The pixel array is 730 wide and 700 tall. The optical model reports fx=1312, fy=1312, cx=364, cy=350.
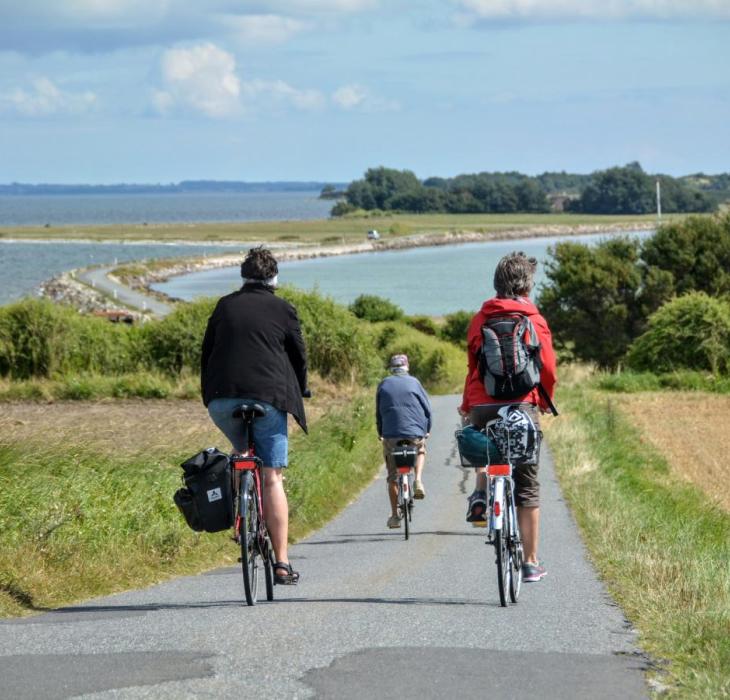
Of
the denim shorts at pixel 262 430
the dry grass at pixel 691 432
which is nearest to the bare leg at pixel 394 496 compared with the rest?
the denim shorts at pixel 262 430

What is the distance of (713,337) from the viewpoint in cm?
4697

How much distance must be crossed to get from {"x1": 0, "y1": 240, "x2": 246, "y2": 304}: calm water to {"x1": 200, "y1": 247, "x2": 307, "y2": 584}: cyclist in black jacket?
9367cm

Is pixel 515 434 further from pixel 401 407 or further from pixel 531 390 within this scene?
pixel 401 407

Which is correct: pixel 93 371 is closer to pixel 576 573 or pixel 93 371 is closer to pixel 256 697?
pixel 576 573

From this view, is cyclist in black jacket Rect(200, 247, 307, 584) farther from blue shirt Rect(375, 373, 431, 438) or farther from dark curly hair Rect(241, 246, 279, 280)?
blue shirt Rect(375, 373, 431, 438)

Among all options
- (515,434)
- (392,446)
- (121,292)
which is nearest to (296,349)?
(515,434)

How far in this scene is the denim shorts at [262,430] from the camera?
301 inches

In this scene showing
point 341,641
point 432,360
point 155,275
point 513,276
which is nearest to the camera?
point 341,641

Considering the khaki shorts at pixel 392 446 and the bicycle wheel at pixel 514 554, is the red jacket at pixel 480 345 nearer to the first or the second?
the bicycle wheel at pixel 514 554

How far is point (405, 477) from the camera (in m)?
12.7

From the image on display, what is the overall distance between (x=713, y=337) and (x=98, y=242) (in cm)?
15972

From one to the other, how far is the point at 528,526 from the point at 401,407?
16.2ft

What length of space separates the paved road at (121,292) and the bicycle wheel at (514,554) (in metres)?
73.4

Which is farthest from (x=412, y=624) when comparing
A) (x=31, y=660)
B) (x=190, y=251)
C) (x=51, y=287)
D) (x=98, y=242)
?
(x=98, y=242)
